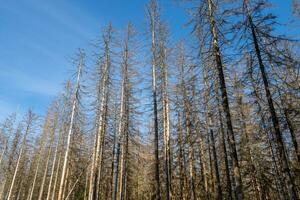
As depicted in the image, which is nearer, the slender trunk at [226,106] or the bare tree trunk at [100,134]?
the slender trunk at [226,106]

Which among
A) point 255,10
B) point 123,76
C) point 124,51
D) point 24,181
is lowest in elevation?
point 24,181

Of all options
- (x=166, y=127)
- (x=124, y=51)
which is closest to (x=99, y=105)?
(x=124, y=51)

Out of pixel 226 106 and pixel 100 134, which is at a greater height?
pixel 100 134

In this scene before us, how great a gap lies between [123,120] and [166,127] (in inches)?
144

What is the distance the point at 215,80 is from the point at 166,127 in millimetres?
6181

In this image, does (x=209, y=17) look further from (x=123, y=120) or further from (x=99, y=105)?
(x=99, y=105)

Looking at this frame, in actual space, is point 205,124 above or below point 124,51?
below

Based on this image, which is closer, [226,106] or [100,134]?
[226,106]

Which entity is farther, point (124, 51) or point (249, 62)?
point (124, 51)

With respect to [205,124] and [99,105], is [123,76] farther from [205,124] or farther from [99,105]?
[205,124]

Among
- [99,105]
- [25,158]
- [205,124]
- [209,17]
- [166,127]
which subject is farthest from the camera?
[25,158]

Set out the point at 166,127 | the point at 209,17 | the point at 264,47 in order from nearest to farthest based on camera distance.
→ the point at 264,47, the point at 209,17, the point at 166,127

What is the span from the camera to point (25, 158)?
123 feet

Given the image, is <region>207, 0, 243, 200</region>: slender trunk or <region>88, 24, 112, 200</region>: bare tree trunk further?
<region>88, 24, 112, 200</region>: bare tree trunk
